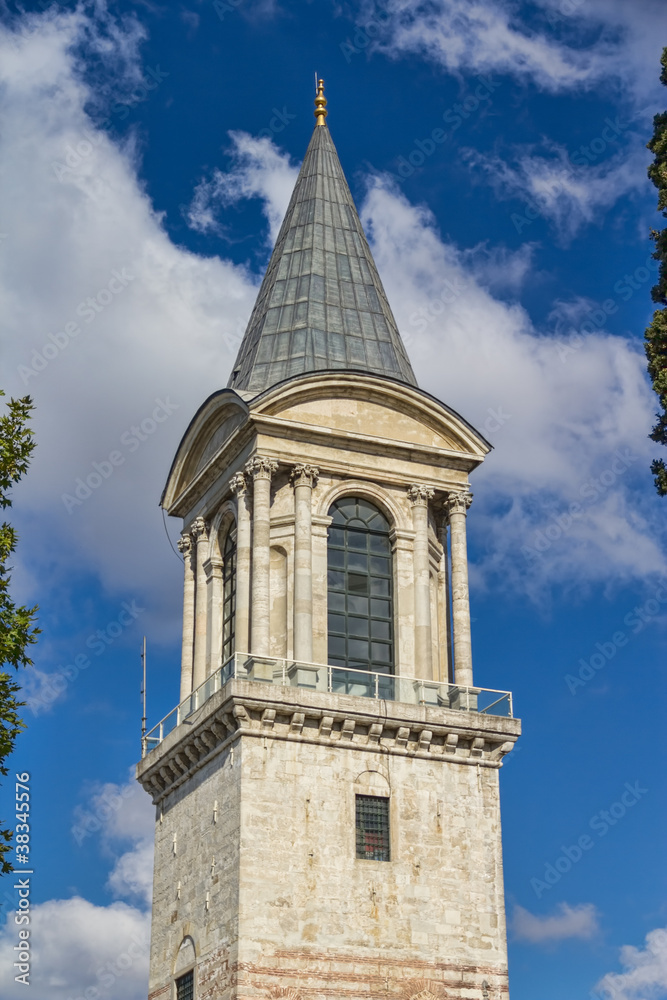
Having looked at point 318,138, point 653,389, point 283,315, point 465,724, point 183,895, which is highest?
point 318,138

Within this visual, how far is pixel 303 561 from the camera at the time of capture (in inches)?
1587

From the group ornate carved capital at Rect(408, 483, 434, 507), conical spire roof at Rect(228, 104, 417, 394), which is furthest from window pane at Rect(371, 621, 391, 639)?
conical spire roof at Rect(228, 104, 417, 394)

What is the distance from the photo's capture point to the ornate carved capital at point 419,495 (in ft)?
140

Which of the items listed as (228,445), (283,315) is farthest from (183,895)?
(283,315)

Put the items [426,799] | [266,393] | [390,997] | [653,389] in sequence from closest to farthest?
[653,389] < [390,997] < [426,799] < [266,393]

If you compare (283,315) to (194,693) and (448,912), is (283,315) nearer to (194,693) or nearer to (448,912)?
(194,693)

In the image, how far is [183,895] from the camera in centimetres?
3903

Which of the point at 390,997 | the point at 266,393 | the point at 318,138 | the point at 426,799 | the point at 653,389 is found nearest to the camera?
the point at 653,389

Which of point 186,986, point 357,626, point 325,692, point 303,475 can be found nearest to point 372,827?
point 325,692

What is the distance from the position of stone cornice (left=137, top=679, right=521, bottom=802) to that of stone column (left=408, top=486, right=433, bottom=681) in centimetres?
212

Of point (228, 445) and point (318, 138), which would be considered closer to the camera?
point (228, 445)

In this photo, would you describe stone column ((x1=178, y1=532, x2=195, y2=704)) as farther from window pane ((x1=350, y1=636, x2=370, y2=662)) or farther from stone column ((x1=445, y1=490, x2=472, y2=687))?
stone column ((x1=445, y1=490, x2=472, y2=687))

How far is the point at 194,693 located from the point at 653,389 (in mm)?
15342

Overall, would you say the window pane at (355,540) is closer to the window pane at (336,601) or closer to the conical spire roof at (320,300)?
the window pane at (336,601)
